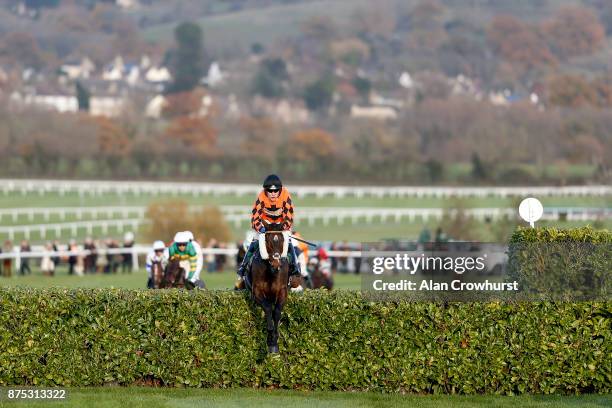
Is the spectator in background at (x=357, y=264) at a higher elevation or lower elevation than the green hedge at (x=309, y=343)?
higher

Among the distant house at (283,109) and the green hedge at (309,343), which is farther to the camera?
the distant house at (283,109)

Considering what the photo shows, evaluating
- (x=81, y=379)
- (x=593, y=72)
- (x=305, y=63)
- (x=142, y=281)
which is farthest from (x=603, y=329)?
(x=305, y=63)

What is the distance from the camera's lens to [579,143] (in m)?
82.4

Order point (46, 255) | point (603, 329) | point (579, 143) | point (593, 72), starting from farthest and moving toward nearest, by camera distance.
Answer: point (593, 72), point (579, 143), point (46, 255), point (603, 329)

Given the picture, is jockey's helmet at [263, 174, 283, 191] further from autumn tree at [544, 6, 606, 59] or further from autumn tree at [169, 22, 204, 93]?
autumn tree at [544, 6, 606, 59]

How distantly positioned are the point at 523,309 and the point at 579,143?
233ft

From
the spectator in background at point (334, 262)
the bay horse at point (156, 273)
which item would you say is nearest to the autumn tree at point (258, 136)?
the spectator in background at point (334, 262)

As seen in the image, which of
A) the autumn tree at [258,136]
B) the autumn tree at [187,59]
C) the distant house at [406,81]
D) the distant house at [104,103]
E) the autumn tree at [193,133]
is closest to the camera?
the autumn tree at [258,136]

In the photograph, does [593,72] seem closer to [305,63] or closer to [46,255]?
[305,63]

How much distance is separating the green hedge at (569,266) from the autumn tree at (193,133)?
82.7 meters

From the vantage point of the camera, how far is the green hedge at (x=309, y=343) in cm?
1262

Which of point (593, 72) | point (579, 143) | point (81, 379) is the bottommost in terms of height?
point (81, 379)

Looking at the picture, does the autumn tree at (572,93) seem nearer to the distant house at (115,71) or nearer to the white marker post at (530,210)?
the distant house at (115,71)

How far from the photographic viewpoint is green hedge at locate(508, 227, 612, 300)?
1266 cm
